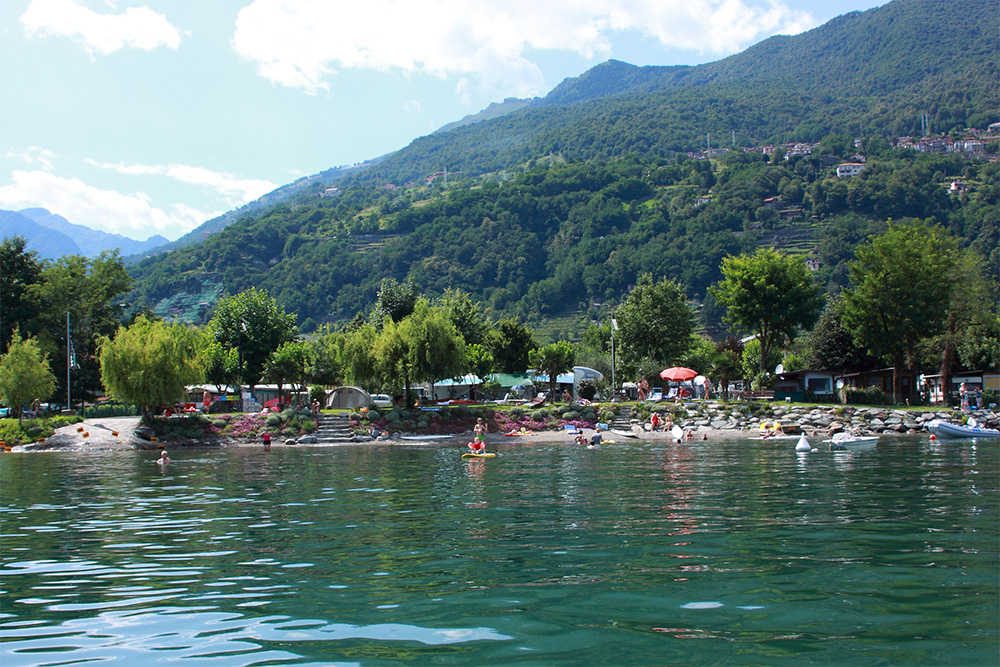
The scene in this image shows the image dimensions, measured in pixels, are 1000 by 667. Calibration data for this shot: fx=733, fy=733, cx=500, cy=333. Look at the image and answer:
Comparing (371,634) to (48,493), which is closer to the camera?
(371,634)

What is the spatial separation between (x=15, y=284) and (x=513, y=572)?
6064 cm

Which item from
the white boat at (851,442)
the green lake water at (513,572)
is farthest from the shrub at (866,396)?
the green lake water at (513,572)

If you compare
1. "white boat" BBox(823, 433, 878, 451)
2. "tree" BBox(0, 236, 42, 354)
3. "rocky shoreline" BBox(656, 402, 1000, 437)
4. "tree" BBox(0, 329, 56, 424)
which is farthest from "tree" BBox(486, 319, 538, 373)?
"white boat" BBox(823, 433, 878, 451)

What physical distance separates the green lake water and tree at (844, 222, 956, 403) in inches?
1301

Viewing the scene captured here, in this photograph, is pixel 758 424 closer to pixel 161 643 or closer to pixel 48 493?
pixel 48 493

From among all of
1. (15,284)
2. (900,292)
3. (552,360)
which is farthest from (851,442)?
(15,284)

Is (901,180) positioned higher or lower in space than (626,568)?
higher

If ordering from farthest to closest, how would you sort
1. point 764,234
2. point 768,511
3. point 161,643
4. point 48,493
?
point 764,234 → point 48,493 → point 768,511 → point 161,643

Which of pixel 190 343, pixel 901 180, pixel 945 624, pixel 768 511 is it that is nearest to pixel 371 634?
pixel 945 624

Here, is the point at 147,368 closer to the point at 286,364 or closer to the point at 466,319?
the point at 286,364

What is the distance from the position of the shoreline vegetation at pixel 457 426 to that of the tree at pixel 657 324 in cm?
1581

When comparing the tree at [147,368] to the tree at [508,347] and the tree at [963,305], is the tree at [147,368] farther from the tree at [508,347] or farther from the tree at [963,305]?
the tree at [963,305]

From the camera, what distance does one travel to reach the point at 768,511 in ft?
45.7

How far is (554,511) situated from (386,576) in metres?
5.87
